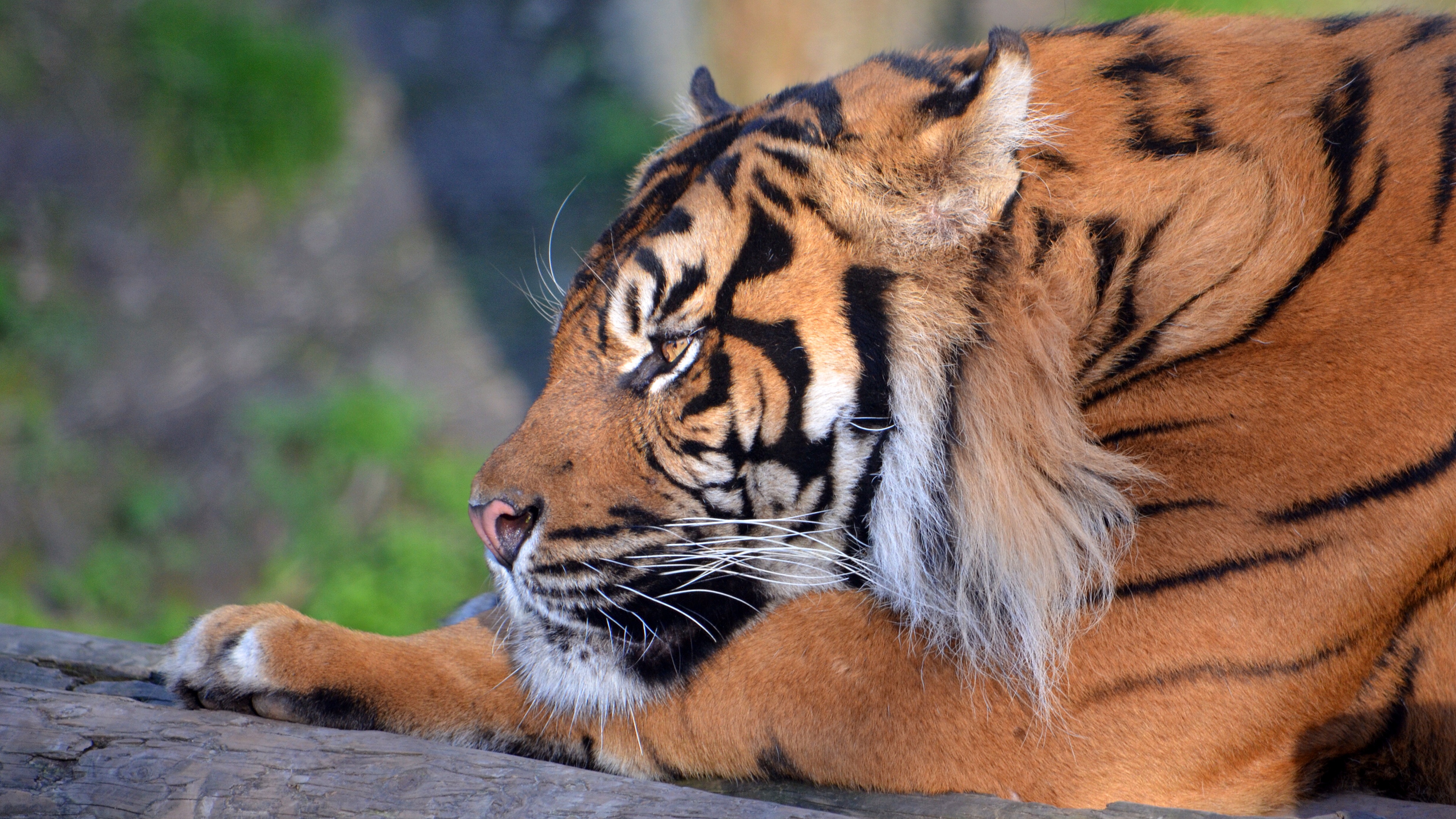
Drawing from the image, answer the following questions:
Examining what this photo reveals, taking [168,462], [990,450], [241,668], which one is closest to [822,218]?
[990,450]

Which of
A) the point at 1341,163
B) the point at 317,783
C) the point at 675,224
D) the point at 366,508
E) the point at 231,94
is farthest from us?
the point at 231,94

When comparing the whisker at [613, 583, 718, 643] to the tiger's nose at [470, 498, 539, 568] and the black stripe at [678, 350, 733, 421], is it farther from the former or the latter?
the black stripe at [678, 350, 733, 421]

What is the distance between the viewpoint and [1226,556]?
53.2 inches

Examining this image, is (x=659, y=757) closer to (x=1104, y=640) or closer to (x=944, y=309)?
(x=1104, y=640)

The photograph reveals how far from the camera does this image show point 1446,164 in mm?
1471

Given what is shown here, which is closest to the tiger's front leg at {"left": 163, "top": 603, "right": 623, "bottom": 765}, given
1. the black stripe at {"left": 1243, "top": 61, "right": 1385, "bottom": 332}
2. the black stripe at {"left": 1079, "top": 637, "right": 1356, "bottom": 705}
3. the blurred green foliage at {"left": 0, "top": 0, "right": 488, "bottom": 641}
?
the black stripe at {"left": 1079, "top": 637, "right": 1356, "bottom": 705}

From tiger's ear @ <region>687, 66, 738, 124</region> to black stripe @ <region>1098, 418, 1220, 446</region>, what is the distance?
2.88 feet

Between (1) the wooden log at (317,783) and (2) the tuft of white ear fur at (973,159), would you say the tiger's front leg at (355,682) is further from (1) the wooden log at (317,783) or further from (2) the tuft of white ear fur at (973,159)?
(2) the tuft of white ear fur at (973,159)

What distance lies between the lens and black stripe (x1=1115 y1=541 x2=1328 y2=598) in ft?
4.39

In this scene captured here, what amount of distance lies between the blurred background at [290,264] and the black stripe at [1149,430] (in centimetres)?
250

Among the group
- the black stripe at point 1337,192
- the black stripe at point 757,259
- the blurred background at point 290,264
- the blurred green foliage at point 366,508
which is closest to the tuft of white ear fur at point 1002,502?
the black stripe at point 1337,192

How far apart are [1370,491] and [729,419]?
2.74 ft

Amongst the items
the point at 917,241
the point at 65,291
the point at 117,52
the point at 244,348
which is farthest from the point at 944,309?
the point at 117,52

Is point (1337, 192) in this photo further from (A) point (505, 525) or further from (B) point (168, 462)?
(B) point (168, 462)
